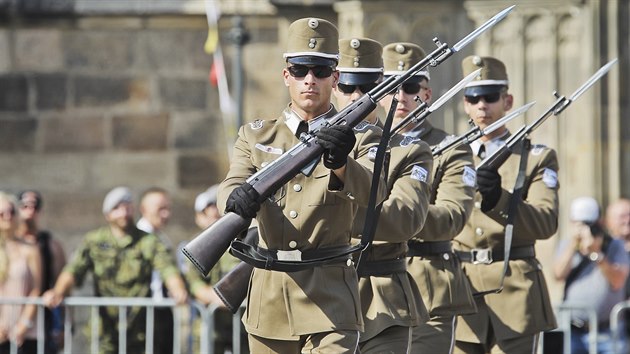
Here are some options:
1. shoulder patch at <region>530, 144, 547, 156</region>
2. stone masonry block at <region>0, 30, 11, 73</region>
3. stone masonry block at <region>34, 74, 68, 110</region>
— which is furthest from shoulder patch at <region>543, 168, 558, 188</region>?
stone masonry block at <region>0, 30, 11, 73</region>

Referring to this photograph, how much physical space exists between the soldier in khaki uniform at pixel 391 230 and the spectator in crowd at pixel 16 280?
13.8ft

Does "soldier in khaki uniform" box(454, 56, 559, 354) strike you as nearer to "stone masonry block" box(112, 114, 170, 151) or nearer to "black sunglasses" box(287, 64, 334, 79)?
"black sunglasses" box(287, 64, 334, 79)

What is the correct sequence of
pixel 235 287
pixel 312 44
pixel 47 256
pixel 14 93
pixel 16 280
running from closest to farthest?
pixel 312 44, pixel 235 287, pixel 16 280, pixel 47 256, pixel 14 93

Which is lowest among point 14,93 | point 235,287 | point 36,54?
point 235,287

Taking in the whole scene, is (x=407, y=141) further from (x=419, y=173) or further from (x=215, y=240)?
(x=215, y=240)

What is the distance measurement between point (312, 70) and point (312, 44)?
0.43 feet

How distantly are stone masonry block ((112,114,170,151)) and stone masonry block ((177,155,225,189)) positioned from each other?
0.22 meters

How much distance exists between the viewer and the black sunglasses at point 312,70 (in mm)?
8320

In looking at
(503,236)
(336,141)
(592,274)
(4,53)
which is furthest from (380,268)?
(4,53)

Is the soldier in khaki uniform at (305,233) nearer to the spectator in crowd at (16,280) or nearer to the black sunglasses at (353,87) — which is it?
the black sunglasses at (353,87)

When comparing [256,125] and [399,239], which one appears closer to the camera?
[256,125]

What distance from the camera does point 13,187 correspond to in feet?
50.1

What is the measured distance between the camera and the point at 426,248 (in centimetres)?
1010

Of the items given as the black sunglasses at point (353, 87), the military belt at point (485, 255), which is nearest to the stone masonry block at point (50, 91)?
the military belt at point (485, 255)
